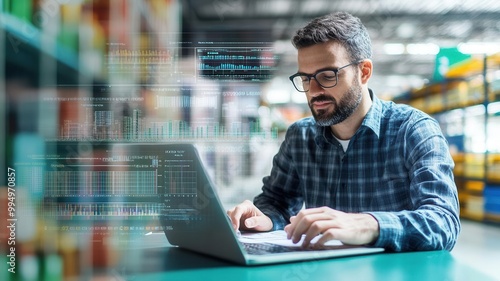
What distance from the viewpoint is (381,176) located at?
1.42 meters

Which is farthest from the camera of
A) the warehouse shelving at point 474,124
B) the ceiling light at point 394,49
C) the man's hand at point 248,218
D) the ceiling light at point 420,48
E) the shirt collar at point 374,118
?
the ceiling light at point 394,49

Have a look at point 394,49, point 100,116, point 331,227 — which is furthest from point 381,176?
point 394,49

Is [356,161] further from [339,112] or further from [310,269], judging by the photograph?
[310,269]

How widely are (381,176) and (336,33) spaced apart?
476mm

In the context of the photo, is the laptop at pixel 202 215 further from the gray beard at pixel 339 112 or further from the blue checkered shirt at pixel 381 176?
the gray beard at pixel 339 112

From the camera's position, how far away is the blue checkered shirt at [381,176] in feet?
3.20

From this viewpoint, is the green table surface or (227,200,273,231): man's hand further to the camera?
(227,200,273,231): man's hand

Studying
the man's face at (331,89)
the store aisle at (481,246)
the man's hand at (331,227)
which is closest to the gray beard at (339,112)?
the man's face at (331,89)

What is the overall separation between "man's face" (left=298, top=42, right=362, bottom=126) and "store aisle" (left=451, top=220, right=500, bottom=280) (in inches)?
85.9

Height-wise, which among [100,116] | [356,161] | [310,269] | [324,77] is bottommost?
[310,269]

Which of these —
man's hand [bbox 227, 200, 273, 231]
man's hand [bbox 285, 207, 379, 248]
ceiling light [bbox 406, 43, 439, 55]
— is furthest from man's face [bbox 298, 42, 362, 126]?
ceiling light [bbox 406, 43, 439, 55]

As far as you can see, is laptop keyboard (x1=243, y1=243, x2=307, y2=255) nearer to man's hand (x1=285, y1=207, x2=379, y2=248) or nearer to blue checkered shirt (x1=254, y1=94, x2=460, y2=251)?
man's hand (x1=285, y1=207, x2=379, y2=248)

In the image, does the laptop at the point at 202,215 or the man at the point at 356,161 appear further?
the man at the point at 356,161

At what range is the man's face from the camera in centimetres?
130
